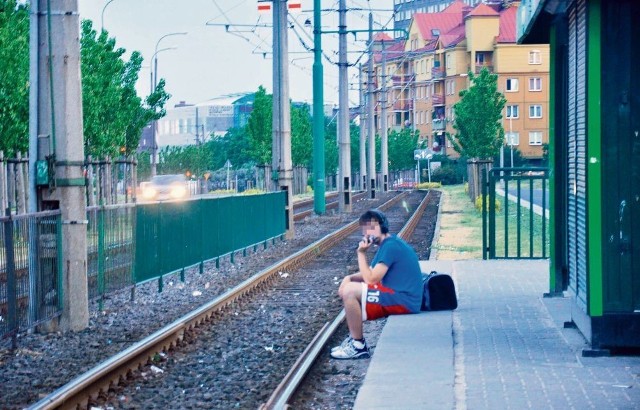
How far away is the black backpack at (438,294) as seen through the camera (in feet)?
47.4

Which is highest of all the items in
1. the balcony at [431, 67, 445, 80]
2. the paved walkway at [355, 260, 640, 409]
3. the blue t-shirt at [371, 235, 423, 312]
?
the balcony at [431, 67, 445, 80]

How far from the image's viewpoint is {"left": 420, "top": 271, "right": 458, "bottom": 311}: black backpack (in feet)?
47.4

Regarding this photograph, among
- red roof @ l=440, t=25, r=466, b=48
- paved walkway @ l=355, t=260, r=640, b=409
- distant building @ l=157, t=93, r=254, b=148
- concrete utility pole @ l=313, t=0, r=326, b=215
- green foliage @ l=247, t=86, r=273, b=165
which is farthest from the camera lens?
distant building @ l=157, t=93, r=254, b=148

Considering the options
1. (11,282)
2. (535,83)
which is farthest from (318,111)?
(535,83)

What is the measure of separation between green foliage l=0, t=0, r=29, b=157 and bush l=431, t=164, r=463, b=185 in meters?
78.0

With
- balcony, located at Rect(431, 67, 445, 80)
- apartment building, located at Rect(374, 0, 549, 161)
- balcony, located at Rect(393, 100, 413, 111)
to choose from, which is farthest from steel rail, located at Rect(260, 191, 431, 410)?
balcony, located at Rect(393, 100, 413, 111)

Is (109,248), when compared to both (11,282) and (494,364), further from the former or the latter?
(494,364)

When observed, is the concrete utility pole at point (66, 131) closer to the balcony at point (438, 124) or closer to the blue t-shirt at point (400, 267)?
the blue t-shirt at point (400, 267)

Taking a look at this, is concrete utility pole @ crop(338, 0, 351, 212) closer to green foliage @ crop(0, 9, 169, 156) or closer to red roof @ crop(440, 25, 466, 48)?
green foliage @ crop(0, 9, 169, 156)

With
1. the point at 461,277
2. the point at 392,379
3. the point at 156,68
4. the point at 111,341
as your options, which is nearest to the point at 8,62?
the point at 461,277

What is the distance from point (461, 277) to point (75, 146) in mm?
6464

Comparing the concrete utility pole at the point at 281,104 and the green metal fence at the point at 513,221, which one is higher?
the concrete utility pole at the point at 281,104

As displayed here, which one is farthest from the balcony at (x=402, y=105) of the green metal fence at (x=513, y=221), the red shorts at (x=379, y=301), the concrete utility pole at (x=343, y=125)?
the red shorts at (x=379, y=301)

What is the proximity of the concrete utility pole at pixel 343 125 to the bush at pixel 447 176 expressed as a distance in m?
53.8
